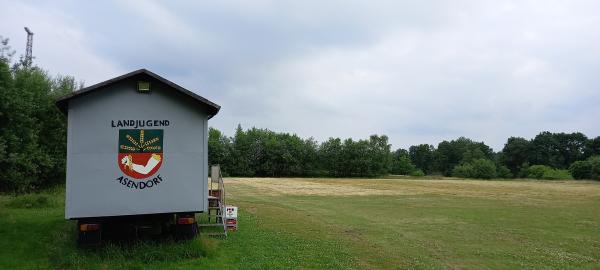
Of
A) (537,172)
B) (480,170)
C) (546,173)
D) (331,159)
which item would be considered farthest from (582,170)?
(331,159)

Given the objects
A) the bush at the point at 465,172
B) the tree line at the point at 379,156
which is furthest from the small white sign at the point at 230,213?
the bush at the point at 465,172

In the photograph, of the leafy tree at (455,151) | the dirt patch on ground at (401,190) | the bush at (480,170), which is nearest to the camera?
the dirt patch on ground at (401,190)

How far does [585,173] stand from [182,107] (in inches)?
4319

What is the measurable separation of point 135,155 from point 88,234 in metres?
2.07

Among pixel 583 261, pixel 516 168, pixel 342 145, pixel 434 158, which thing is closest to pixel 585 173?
pixel 516 168

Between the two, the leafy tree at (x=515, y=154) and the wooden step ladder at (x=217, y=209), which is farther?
the leafy tree at (x=515, y=154)

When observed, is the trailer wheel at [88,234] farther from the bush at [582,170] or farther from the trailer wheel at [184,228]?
the bush at [582,170]

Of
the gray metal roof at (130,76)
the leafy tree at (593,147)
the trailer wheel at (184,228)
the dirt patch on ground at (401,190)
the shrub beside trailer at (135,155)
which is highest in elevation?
the leafy tree at (593,147)

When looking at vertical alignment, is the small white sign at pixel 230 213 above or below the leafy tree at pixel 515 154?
below

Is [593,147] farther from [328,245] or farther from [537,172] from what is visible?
[328,245]

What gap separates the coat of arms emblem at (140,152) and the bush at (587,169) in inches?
4103

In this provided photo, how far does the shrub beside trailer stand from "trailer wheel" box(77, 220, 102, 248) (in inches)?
0.8

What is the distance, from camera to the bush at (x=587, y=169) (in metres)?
91.9

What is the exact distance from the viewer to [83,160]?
995 centimetres
